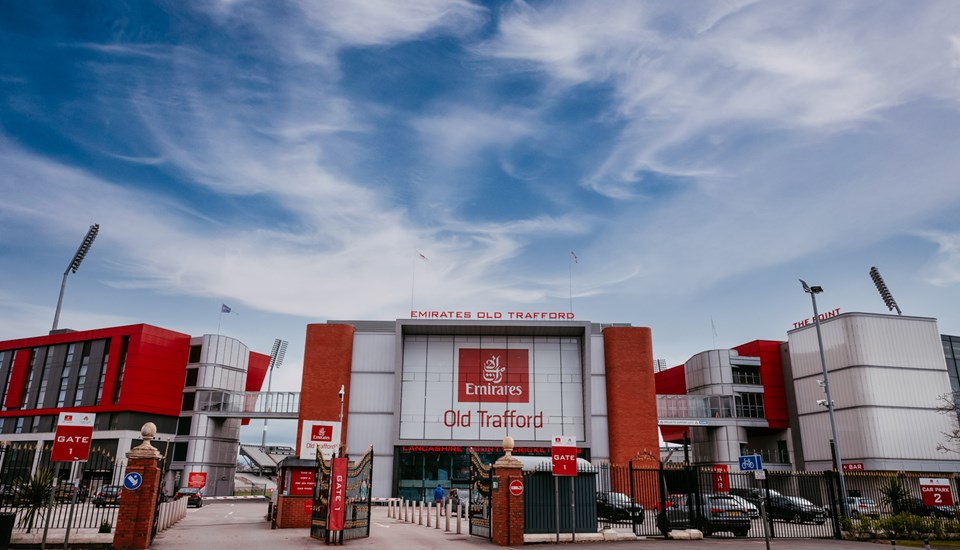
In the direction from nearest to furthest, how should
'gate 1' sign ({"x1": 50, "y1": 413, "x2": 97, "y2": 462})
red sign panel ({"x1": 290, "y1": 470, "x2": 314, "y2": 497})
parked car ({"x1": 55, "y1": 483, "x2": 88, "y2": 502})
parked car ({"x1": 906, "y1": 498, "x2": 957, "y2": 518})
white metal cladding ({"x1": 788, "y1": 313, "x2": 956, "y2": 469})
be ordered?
'gate 1' sign ({"x1": 50, "y1": 413, "x2": 97, "y2": 462}) → parked car ({"x1": 55, "y1": 483, "x2": 88, "y2": 502}) → red sign panel ({"x1": 290, "y1": 470, "x2": 314, "y2": 497}) → parked car ({"x1": 906, "y1": 498, "x2": 957, "y2": 518}) → white metal cladding ({"x1": 788, "y1": 313, "x2": 956, "y2": 469})

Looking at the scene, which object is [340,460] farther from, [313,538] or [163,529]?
[163,529]

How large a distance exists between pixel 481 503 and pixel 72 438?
1316 cm

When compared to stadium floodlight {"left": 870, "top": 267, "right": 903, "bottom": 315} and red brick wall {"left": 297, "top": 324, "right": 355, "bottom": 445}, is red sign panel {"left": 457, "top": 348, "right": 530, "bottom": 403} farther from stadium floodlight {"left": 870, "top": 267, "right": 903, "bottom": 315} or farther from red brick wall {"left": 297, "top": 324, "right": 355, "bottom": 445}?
stadium floodlight {"left": 870, "top": 267, "right": 903, "bottom": 315}

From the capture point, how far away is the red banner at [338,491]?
21188mm

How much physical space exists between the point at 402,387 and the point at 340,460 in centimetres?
2881

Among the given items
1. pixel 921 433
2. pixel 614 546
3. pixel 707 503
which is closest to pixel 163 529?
pixel 614 546

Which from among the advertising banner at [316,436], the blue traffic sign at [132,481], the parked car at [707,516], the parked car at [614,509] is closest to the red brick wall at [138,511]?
the blue traffic sign at [132,481]

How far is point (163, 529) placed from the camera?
2470 centimetres

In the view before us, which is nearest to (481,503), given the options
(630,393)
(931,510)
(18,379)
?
(931,510)

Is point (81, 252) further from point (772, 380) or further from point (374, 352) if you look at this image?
point (772, 380)

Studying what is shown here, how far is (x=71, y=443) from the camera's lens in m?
17.9

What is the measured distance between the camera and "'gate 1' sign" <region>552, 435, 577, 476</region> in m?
22.4

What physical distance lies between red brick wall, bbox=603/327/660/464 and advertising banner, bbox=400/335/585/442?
2.39 metres

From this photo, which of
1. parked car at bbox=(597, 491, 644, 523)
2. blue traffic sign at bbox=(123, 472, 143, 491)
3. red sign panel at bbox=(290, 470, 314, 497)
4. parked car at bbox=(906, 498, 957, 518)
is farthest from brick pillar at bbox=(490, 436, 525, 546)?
parked car at bbox=(906, 498, 957, 518)
